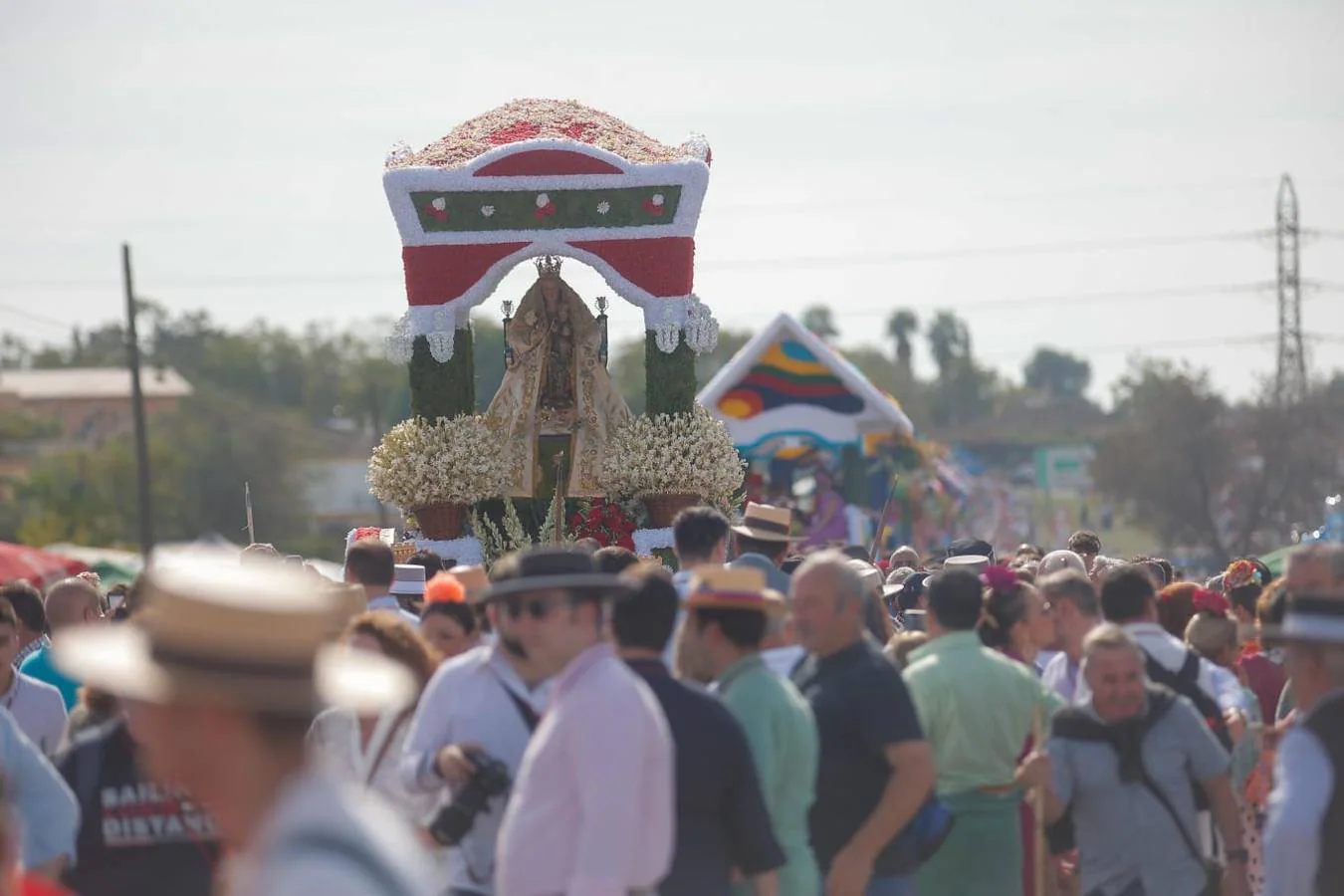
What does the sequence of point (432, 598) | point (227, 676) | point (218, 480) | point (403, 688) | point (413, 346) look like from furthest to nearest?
point (218, 480), point (413, 346), point (432, 598), point (403, 688), point (227, 676)

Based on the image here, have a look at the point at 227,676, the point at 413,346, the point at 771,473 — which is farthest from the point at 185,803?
the point at 771,473

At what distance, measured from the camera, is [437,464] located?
634 inches

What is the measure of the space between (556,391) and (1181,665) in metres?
9.32

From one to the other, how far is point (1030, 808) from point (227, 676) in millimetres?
5558

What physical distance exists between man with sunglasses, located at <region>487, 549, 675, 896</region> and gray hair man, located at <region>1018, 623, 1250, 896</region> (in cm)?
222

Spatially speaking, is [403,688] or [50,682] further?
[50,682]

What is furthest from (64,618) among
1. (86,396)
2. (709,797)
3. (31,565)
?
(86,396)

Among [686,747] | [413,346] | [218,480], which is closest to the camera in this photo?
[686,747]

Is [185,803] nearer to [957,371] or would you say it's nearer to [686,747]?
[686,747]

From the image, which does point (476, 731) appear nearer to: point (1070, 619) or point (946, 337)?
point (1070, 619)

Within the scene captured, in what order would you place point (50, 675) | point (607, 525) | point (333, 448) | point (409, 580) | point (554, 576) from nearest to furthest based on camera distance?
point (554, 576)
point (50, 675)
point (409, 580)
point (607, 525)
point (333, 448)

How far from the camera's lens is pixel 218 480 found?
242 ft

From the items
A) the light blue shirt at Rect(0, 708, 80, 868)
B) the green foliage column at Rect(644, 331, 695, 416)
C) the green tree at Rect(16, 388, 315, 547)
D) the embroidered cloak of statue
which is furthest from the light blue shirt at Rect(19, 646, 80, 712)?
the green tree at Rect(16, 388, 315, 547)

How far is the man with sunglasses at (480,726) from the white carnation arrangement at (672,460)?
946 centimetres
